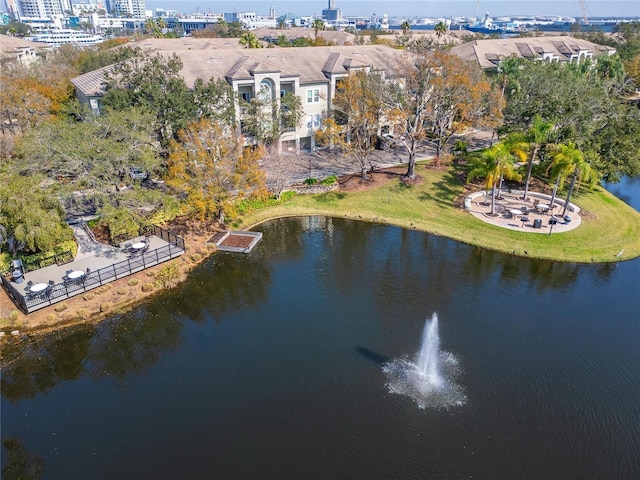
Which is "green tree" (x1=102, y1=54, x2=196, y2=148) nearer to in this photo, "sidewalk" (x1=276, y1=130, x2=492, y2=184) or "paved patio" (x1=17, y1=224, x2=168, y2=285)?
"paved patio" (x1=17, y1=224, x2=168, y2=285)

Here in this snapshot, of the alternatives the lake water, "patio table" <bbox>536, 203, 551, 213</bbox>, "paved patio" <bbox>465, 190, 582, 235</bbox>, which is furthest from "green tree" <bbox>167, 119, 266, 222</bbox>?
"patio table" <bbox>536, 203, 551, 213</bbox>

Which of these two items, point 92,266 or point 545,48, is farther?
point 545,48

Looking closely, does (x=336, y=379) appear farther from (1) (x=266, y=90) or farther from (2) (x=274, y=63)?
(2) (x=274, y=63)

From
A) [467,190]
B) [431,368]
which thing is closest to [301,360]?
[431,368]

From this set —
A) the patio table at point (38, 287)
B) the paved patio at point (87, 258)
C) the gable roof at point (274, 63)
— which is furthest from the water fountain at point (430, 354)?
the gable roof at point (274, 63)

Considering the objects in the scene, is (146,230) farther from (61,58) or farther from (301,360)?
(61,58)

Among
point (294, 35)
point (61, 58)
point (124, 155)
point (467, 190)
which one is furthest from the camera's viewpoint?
point (294, 35)

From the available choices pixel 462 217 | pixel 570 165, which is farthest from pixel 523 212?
pixel 462 217
